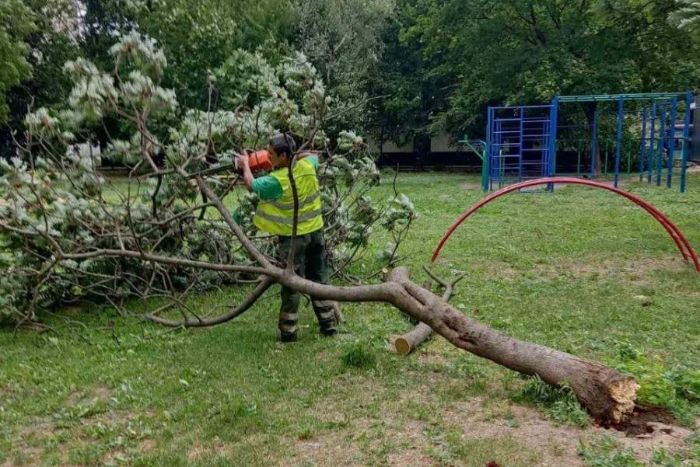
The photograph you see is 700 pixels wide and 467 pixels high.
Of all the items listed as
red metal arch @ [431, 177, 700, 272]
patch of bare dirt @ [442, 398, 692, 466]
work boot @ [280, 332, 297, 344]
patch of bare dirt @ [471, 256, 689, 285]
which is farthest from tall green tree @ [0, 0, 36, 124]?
patch of bare dirt @ [442, 398, 692, 466]

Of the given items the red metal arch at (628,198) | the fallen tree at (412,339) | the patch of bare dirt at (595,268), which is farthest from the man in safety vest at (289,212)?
the patch of bare dirt at (595,268)

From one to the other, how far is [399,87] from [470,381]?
23295mm

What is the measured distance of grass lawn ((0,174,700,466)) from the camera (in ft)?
10.4

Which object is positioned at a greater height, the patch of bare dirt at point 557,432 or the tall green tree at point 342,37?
the tall green tree at point 342,37

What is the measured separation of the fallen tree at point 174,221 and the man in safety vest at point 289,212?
8.2 inches

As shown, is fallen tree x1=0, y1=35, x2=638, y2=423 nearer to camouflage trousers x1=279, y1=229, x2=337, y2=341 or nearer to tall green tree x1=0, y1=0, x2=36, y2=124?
camouflage trousers x1=279, y1=229, x2=337, y2=341

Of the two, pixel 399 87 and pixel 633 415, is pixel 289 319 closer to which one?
pixel 633 415

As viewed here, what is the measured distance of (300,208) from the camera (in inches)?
192

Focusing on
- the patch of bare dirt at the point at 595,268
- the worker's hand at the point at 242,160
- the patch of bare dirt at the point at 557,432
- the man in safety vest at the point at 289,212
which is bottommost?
the patch of bare dirt at the point at 595,268

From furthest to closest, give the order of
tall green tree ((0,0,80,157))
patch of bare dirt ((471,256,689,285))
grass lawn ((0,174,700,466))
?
tall green tree ((0,0,80,157))
patch of bare dirt ((471,256,689,285))
grass lawn ((0,174,700,466))

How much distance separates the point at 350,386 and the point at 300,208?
1.45 metres

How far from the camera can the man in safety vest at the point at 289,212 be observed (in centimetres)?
467

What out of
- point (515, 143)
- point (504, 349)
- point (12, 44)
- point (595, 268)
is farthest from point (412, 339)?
point (515, 143)

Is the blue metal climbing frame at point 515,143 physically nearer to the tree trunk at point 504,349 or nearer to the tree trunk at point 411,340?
the tree trunk at point 411,340
